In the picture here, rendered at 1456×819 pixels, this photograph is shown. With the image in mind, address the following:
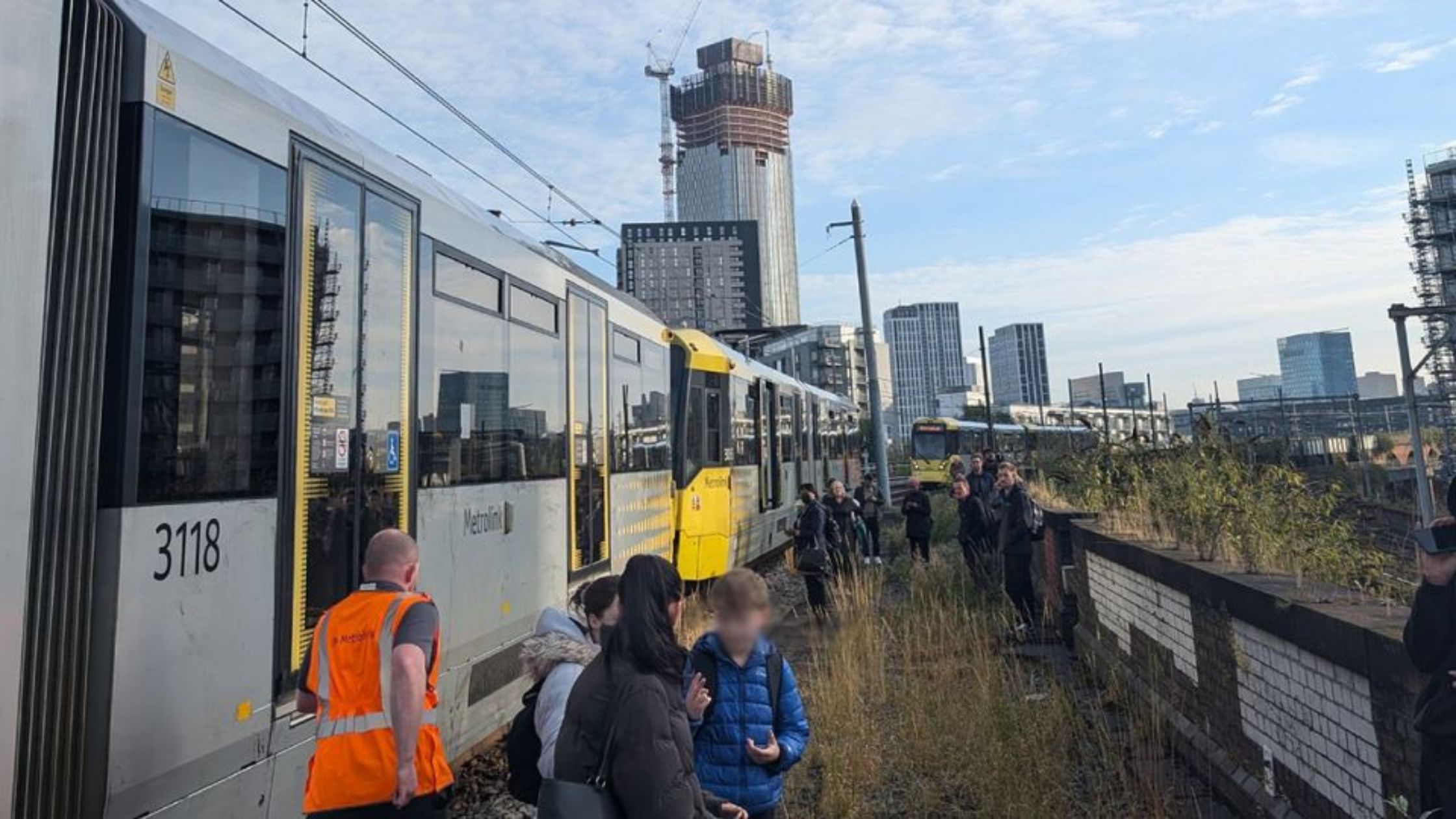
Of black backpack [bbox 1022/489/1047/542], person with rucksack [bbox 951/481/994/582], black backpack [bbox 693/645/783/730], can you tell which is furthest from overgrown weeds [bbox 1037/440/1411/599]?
black backpack [bbox 693/645/783/730]

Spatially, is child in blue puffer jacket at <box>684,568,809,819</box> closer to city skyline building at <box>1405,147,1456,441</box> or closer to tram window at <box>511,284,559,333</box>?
tram window at <box>511,284,559,333</box>

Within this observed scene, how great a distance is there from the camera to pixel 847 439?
27500 millimetres

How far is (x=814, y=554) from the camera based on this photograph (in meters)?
11.2

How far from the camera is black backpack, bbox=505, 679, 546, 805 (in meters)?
3.02

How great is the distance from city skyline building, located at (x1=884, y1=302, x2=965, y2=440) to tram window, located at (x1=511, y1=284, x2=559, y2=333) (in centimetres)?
16829

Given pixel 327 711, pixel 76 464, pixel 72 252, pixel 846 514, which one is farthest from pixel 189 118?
pixel 846 514

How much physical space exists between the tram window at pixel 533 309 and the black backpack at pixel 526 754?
13.5 ft

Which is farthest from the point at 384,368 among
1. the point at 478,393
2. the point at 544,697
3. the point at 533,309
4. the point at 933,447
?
the point at 933,447

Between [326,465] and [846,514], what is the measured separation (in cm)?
1036

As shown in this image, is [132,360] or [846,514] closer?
[132,360]

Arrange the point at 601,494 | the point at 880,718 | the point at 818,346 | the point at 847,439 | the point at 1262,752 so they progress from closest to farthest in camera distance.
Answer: the point at 1262,752, the point at 880,718, the point at 601,494, the point at 847,439, the point at 818,346

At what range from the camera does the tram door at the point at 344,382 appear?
4.15 m

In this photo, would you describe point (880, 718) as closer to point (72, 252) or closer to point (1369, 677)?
point (1369, 677)

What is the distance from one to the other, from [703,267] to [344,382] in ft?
260
